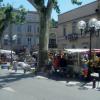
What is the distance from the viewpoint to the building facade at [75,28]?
38.9 m

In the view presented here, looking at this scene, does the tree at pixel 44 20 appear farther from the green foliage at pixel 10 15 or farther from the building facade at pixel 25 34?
the building facade at pixel 25 34

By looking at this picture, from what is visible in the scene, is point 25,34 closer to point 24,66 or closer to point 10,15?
point 10,15

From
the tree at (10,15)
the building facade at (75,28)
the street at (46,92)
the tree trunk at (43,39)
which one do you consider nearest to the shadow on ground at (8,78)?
the street at (46,92)

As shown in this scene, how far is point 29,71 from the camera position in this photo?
29.8 m

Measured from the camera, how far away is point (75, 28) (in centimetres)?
4378

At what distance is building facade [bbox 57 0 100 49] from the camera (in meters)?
38.9

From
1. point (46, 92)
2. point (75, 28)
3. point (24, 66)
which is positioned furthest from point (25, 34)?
point (46, 92)

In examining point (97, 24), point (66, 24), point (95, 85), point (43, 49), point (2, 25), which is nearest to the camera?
point (95, 85)

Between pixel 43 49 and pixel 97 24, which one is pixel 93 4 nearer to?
pixel 43 49

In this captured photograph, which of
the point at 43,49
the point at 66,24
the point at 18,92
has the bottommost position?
the point at 18,92

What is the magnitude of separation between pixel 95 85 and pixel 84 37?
22.1m

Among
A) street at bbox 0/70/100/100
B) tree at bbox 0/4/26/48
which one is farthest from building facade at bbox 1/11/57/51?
street at bbox 0/70/100/100

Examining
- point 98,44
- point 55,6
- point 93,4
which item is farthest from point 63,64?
point 93,4

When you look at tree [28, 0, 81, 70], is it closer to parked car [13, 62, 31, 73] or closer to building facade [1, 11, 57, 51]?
parked car [13, 62, 31, 73]
